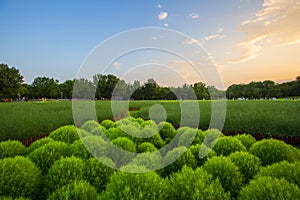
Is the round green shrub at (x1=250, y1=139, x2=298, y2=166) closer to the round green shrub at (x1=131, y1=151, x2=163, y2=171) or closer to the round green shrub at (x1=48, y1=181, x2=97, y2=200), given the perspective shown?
the round green shrub at (x1=131, y1=151, x2=163, y2=171)

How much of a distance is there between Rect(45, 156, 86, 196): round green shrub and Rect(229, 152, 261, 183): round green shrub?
2156 millimetres

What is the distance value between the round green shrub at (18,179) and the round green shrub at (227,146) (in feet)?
9.81

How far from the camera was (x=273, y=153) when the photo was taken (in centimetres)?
374

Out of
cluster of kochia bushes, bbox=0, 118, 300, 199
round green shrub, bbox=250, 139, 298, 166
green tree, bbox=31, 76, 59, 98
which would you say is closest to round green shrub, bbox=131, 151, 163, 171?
cluster of kochia bushes, bbox=0, 118, 300, 199

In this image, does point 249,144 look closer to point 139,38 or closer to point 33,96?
point 139,38

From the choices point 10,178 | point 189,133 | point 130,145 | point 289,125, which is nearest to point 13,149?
point 10,178

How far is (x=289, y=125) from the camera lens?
8.56 meters

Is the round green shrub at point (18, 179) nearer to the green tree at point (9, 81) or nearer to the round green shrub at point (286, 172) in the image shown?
the round green shrub at point (286, 172)

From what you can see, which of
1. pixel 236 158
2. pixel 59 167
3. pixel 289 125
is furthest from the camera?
pixel 289 125

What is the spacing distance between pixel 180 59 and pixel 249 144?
2335 mm

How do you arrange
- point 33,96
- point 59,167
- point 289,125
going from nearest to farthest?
point 59,167, point 289,125, point 33,96

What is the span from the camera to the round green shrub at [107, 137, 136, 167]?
3871mm

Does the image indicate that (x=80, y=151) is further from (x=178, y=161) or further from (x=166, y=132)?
(x=166, y=132)

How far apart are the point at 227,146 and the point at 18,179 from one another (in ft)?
10.9
